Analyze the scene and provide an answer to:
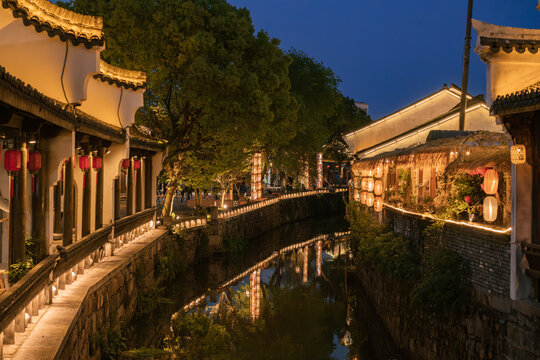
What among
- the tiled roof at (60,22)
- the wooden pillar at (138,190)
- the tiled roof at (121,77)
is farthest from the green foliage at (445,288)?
the wooden pillar at (138,190)

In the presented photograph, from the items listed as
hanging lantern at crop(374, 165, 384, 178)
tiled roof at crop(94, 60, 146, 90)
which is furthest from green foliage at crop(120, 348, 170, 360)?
hanging lantern at crop(374, 165, 384, 178)

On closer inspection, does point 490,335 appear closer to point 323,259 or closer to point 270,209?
point 323,259

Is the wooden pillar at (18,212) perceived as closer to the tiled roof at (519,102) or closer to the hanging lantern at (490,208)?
the tiled roof at (519,102)

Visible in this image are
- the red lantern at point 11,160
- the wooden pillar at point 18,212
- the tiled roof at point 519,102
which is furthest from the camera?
the tiled roof at point 519,102

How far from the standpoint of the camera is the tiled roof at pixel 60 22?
9.45m

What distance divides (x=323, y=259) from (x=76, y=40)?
61.1 feet

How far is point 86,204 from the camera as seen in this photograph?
12.0m

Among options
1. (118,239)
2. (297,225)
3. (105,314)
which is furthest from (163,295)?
(297,225)

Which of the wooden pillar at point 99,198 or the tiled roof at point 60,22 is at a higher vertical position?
the tiled roof at point 60,22

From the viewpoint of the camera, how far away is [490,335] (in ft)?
27.6

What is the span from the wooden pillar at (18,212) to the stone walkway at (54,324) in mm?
968

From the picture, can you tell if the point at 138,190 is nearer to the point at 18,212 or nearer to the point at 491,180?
the point at 18,212

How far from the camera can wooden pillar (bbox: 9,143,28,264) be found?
23.1 ft

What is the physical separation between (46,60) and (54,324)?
5.11 metres
